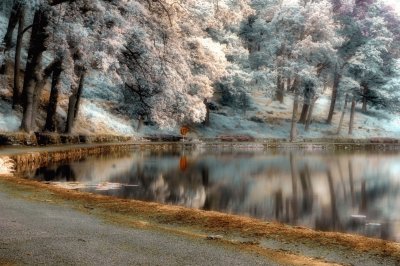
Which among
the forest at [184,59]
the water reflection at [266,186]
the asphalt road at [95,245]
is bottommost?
the water reflection at [266,186]

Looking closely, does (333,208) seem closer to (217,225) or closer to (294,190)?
(294,190)

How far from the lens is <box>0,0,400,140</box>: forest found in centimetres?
2667

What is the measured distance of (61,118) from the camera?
36375mm

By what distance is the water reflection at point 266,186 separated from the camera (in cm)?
1332

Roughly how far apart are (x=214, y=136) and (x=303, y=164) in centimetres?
2006

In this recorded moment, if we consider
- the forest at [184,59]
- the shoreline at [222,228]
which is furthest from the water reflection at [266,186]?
the forest at [184,59]

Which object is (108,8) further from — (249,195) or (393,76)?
(393,76)

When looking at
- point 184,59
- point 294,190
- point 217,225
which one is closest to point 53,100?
point 184,59

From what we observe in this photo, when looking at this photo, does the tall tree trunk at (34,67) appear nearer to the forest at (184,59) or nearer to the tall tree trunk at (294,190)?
the forest at (184,59)

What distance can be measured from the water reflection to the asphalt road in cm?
512

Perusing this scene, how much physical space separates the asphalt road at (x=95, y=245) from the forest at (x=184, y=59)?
1787cm

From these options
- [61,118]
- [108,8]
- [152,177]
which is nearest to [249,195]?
[152,177]

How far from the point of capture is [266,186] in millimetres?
19234

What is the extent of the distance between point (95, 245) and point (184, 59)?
24276mm
